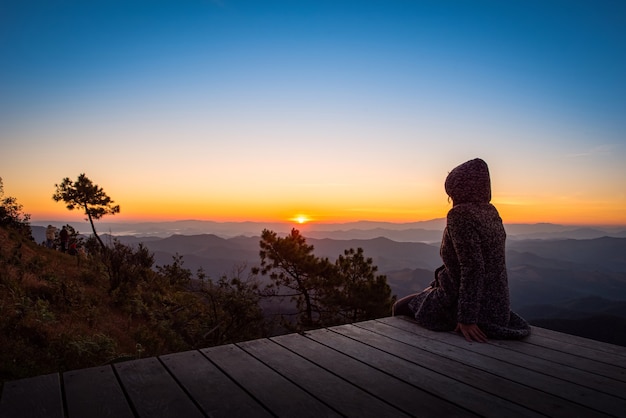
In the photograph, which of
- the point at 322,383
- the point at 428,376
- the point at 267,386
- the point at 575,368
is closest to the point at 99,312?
the point at 267,386

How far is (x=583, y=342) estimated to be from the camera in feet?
10.3

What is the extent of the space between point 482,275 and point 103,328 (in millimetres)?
8086

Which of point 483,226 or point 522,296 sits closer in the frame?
point 483,226

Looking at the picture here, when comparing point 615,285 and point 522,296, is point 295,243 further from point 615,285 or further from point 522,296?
point 615,285

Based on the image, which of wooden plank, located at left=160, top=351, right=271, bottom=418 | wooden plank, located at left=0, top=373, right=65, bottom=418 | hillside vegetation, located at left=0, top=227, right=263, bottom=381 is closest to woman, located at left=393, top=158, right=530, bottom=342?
wooden plank, located at left=160, top=351, right=271, bottom=418

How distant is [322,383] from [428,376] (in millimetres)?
702

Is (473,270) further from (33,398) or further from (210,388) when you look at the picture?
(33,398)

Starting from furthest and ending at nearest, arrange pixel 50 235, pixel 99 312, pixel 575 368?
pixel 50 235 < pixel 99 312 < pixel 575 368

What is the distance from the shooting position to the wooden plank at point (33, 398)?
1.69 m

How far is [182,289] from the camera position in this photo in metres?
14.4

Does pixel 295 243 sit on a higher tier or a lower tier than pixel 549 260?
higher

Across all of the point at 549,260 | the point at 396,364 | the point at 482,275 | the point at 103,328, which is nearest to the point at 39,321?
the point at 103,328

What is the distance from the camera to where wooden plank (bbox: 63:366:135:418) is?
5.68ft

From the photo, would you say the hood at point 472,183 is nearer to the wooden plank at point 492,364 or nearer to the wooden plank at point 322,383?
the wooden plank at point 492,364
